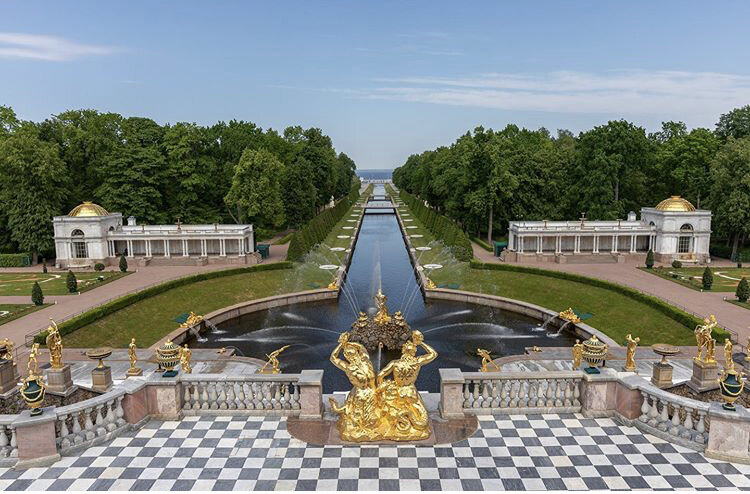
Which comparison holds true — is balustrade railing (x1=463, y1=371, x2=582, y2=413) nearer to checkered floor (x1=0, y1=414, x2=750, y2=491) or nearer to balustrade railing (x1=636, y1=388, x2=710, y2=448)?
checkered floor (x1=0, y1=414, x2=750, y2=491)

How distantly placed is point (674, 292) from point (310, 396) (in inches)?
1438

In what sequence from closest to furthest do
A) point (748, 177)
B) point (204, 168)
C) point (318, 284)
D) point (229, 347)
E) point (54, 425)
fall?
point (54, 425) < point (229, 347) < point (318, 284) < point (748, 177) < point (204, 168)

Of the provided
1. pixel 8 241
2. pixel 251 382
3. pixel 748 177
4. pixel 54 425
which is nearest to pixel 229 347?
pixel 251 382

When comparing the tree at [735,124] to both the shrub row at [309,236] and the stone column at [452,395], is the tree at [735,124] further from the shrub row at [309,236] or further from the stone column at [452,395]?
the stone column at [452,395]

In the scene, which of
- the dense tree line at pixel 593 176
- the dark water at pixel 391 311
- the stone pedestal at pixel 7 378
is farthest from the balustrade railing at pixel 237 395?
the dense tree line at pixel 593 176

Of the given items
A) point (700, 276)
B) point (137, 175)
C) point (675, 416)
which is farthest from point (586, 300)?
point (137, 175)

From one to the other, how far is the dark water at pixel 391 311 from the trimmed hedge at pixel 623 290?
267 inches

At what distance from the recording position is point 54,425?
13562 millimetres

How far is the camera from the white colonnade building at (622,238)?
186ft

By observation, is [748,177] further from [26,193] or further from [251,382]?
[26,193]

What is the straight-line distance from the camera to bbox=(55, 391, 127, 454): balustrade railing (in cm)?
1391

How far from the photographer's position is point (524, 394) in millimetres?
16344

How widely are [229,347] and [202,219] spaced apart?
4280 centimetres

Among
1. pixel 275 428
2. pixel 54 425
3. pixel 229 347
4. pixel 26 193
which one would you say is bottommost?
pixel 229 347
